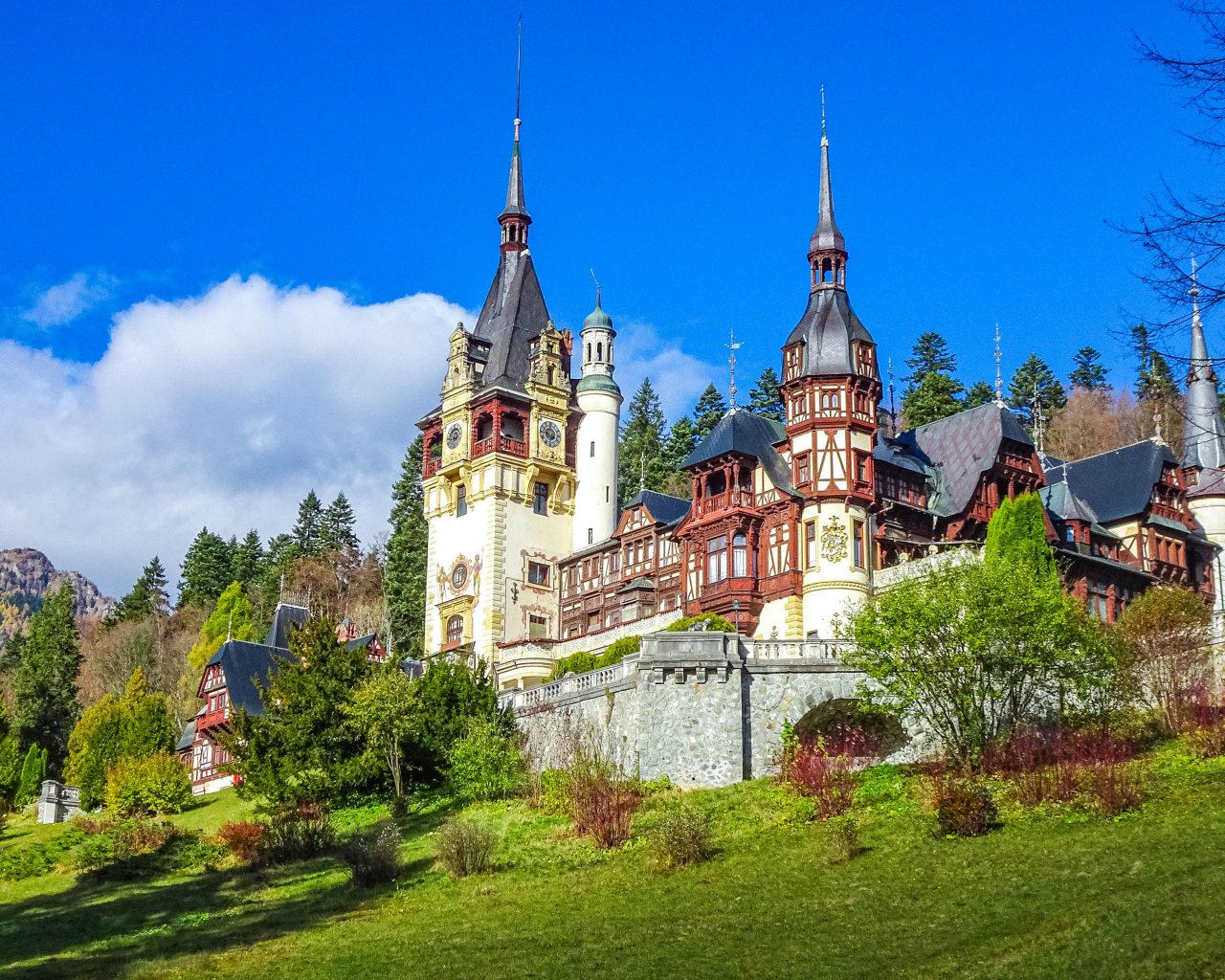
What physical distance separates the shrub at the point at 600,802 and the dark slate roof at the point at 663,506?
25.8 m

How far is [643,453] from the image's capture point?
88375 millimetres

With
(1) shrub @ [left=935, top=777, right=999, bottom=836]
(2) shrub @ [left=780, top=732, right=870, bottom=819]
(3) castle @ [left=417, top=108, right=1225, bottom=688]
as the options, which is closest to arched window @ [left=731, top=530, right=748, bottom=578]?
(3) castle @ [left=417, top=108, right=1225, bottom=688]

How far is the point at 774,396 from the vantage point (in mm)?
87562

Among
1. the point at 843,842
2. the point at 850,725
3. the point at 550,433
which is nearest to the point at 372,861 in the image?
the point at 843,842

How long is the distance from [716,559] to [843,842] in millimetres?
28435

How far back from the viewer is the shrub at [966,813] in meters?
28.7

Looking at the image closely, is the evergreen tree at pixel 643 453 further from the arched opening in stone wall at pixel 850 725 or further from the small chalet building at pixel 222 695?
the arched opening in stone wall at pixel 850 725

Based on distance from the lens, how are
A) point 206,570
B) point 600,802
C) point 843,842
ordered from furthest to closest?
point 206,570
point 600,802
point 843,842

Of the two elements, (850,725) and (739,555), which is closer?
(850,725)

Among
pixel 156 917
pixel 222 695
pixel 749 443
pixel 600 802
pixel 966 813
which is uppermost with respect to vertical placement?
pixel 749 443

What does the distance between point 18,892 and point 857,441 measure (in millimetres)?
29995

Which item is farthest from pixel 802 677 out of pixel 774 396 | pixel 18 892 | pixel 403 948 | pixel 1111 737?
pixel 774 396

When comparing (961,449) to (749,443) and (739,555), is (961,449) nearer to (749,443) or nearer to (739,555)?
(749,443)

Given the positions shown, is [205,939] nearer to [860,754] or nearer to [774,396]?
[860,754]
